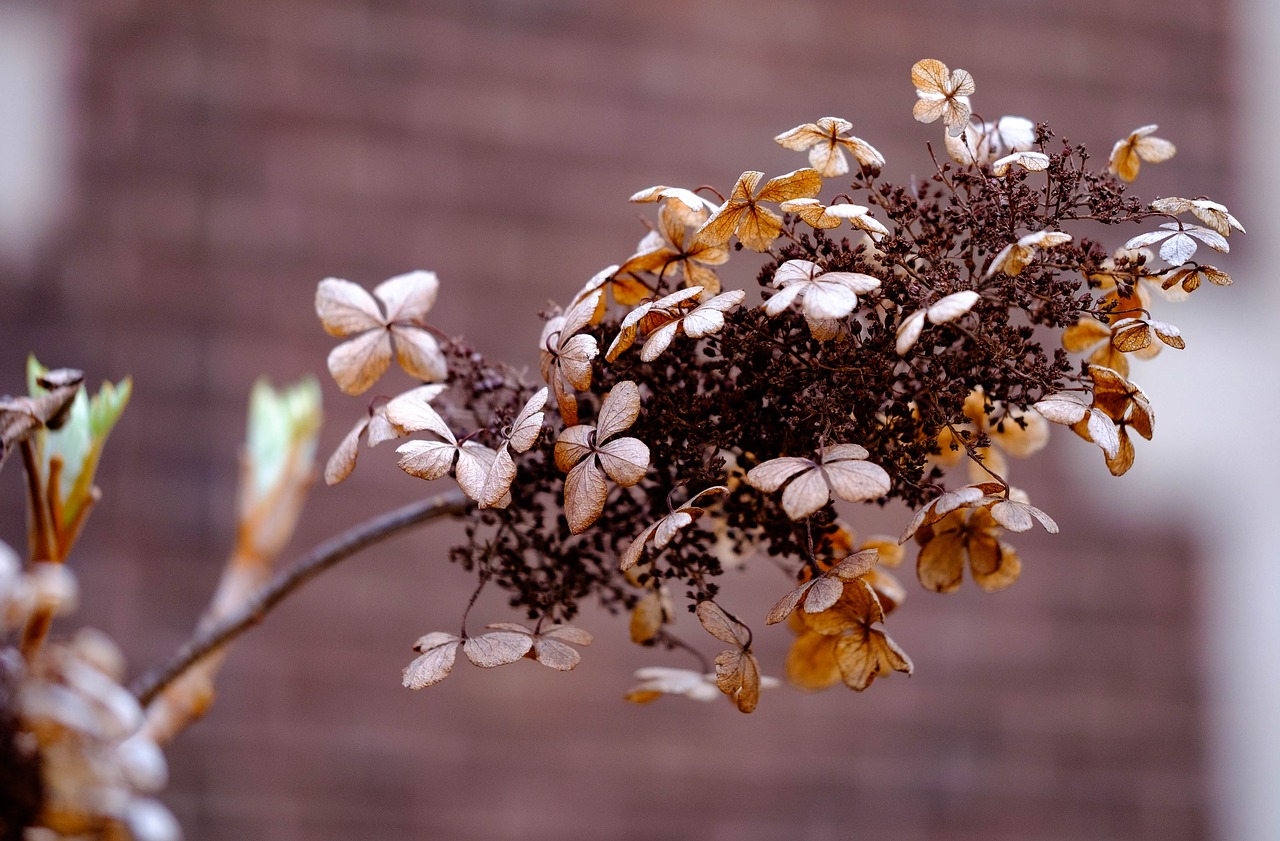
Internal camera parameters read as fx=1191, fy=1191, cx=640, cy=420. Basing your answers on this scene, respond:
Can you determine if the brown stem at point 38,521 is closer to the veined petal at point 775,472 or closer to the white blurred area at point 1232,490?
the veined petal at point 775,472

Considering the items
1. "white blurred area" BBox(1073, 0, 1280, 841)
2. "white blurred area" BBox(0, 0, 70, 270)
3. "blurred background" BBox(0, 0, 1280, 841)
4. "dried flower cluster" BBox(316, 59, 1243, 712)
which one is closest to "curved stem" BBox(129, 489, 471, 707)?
"dried flower cluster" BBox(316, 59, 1243, 712)

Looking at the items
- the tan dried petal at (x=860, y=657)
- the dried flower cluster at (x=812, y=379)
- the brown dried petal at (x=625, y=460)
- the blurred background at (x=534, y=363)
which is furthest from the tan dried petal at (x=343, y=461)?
the blurred background at (x=534, y=363)

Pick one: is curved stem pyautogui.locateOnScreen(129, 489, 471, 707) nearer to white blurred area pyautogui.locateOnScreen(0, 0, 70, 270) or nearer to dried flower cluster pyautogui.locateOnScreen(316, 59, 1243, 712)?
dried flower cluster pyautogui.locateOnScreen(316, 59, 1243, 712)

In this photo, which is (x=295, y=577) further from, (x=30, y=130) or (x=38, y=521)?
(x=30, y=130)

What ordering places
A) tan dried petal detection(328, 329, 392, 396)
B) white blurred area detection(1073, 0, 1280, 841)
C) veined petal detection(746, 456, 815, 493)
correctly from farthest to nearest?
white blurred area detection(1073, 0, 1280, 841) < tan dried petal detection(328, 329, 392, 396) < veined petal detection(746, 456, 815, 493)

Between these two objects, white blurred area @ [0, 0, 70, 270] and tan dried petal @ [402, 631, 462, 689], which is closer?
tan dried petal @ [402, 631, 462, 689]

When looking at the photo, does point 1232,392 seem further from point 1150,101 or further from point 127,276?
point 127,276

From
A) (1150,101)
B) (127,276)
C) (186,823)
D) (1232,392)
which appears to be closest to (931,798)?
(1232,392)
